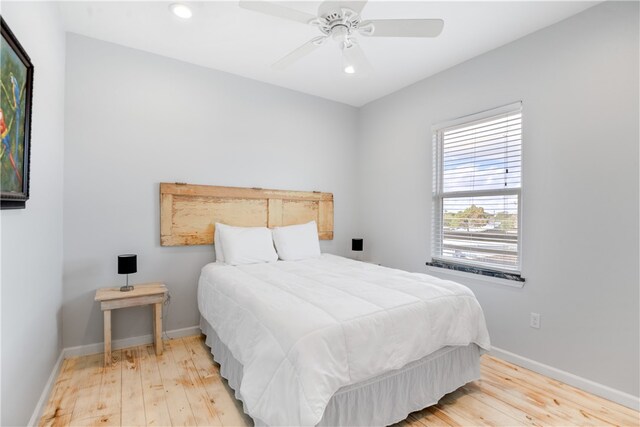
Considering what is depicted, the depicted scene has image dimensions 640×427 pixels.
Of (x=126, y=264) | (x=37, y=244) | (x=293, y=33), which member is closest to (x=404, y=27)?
(x=293, y=33)

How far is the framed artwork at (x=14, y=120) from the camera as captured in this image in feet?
4.25

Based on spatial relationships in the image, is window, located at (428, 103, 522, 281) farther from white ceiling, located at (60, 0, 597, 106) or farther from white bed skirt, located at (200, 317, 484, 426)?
white bed skirt, located at (200, 317, 484, 426)

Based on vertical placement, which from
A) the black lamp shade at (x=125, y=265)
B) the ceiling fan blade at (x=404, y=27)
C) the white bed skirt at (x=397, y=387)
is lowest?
the white bed skirt at (x=397, y=387)

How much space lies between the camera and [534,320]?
2586 millimetres

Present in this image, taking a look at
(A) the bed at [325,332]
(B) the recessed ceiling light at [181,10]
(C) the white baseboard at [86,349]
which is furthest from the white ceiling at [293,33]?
(C) the white baseboard at [86,349]

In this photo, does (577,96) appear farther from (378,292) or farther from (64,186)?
(64,186)

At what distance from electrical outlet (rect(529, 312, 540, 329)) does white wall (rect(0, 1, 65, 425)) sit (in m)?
3.34

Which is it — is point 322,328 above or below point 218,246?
below

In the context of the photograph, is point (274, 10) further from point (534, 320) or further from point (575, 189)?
point (534, 320)

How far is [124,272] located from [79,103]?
1.51 meters

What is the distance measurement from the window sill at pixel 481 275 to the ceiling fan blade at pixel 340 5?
2.40 m

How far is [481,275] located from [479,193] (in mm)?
769

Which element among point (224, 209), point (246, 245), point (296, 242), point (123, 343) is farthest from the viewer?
point (296, 242)

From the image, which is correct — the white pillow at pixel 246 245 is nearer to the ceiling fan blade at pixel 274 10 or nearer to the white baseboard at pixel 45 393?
the white baseboard at pixel 45 393
